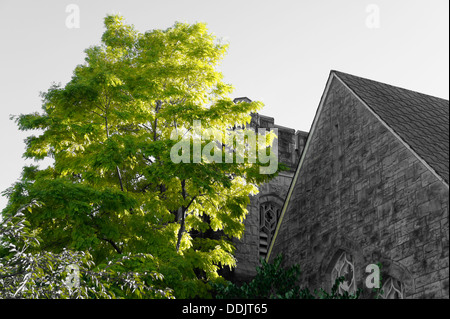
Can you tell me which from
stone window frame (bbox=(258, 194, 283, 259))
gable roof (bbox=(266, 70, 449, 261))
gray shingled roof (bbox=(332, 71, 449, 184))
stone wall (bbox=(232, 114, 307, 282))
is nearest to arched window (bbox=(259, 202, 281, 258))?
stone window frame (bbox=(258, 194, 283, 259))

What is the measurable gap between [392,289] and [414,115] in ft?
14.8

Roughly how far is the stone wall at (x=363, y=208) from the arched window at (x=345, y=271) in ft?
0.41

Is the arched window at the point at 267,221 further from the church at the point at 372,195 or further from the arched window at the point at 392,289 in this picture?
the arched window at the point at 392,289

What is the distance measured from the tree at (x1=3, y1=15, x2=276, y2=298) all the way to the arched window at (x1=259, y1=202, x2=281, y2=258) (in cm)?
409

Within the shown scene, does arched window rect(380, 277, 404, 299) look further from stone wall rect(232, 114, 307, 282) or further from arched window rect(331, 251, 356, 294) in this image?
stone wall rect(232, 114, 307, 282)

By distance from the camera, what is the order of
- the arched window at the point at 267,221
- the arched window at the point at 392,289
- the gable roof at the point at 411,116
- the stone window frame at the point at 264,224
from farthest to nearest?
the arched window at the point at 267,221, the stone window frame at the point at 264,224, the gable roof at the point at 411,116, the arched window at the point at 392,289

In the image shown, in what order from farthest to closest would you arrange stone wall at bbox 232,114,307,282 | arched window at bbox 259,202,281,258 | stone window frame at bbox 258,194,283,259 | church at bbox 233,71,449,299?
arched window at bbox 259,202,281,258 → stone window frame at bbox 258,194,283,259 → stone wall at bbox 232,114,307,282 → church at bbox 233,71,449,299

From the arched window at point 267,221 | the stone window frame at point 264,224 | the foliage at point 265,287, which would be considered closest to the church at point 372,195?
the foliage at point 265,287

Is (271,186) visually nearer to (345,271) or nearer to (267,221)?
(267,221)

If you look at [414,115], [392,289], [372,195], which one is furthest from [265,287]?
[414,115]

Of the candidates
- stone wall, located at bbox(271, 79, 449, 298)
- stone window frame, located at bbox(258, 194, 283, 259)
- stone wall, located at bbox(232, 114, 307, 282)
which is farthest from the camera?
stone window frame, located at bbox(258, 194, 283, 259)

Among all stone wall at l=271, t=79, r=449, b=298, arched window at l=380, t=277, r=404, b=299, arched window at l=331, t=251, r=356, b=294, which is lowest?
arched window at l=380, t=277, r=404, b=299

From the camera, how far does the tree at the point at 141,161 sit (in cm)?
1434

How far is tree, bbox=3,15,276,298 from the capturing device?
14344mm
